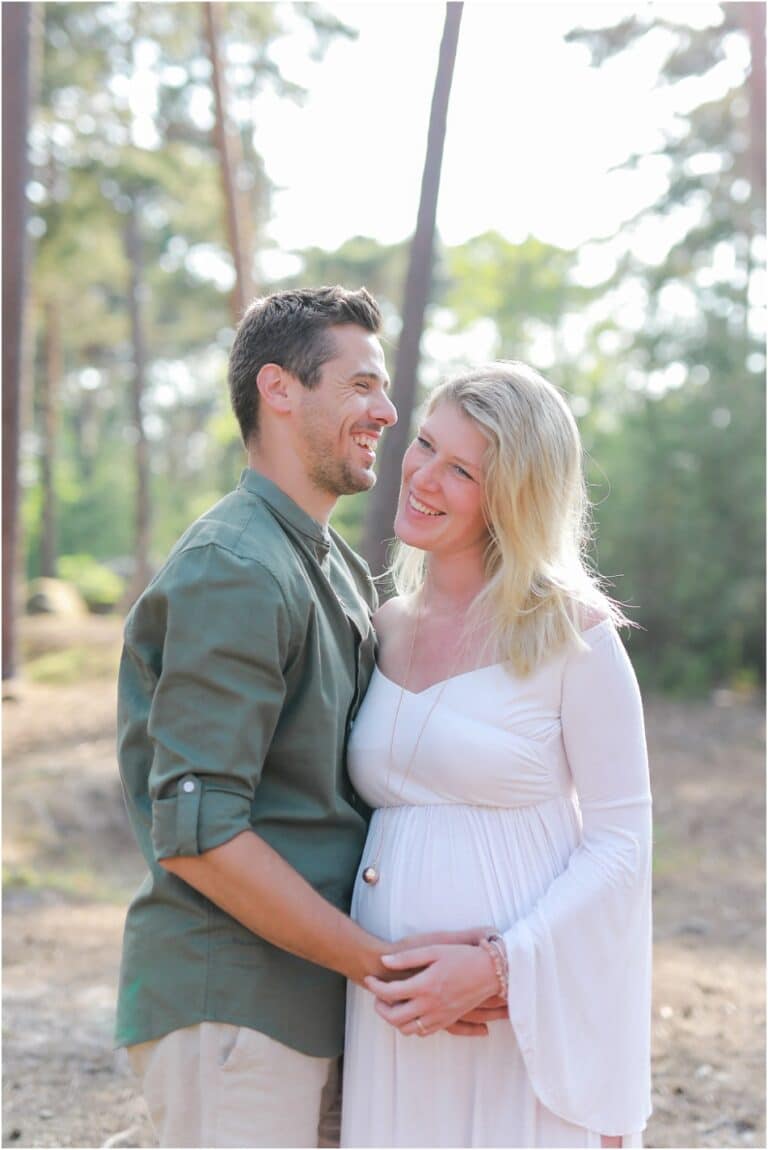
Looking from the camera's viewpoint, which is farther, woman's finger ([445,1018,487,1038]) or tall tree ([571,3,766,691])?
tall tree ([571,3,766,691])

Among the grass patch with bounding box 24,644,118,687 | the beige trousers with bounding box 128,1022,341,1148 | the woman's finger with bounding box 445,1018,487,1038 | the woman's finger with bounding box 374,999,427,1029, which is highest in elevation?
the woman's finger with bounding box 374,999,427,1029

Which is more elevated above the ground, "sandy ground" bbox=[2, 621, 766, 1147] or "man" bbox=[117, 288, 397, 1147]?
"man" bbox=[117, 288, 397, 1147]

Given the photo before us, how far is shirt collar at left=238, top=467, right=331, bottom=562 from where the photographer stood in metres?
2.69

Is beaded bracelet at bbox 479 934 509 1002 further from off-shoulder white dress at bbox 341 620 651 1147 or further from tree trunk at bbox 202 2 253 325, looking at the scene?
tree trunk at bbox 202 2 253 325

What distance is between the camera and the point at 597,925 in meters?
2.55

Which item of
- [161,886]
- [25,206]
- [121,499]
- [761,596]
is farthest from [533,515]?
[121,499]

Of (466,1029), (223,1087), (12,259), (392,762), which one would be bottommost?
(223,1087)

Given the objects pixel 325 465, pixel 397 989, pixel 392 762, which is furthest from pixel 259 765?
pixel 325 465

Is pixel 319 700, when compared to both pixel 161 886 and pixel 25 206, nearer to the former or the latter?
pixel 161 886

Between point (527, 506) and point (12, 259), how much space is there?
10.2 m

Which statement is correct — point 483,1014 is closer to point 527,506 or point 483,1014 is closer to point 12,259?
point 527,506

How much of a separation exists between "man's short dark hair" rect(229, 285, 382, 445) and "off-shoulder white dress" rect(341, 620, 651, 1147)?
0.79m

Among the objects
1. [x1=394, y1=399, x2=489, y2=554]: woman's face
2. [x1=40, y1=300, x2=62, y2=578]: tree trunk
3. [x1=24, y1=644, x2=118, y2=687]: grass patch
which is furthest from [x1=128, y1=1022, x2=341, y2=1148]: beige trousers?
[x1=40, y1=300, x2=62, y2=578]: tree trunk

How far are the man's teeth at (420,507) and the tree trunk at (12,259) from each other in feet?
31.2
